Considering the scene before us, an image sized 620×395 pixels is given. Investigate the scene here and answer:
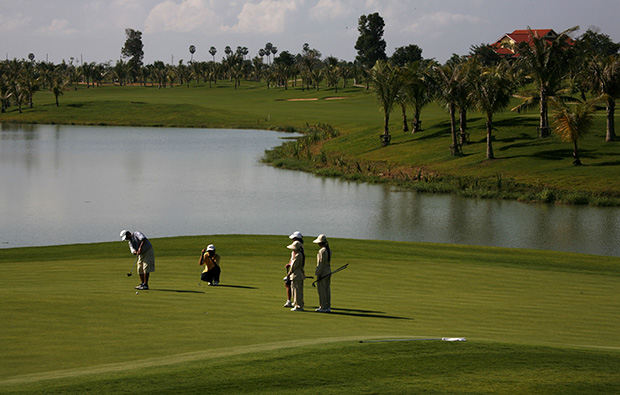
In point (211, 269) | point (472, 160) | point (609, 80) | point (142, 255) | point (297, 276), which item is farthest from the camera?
point (472, 160)

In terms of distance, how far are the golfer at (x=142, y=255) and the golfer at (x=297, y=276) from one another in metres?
4.56

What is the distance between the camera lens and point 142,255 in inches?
797

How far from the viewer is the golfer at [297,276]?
17812mm

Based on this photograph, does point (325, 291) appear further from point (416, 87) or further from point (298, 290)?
point (416, 87)

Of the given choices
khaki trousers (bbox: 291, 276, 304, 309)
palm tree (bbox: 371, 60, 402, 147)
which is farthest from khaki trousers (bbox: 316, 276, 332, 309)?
palm tree (bbox: 371, 60, 402, 147)

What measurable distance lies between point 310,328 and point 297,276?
97.0 inches

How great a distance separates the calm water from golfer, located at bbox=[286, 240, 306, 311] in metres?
20.0

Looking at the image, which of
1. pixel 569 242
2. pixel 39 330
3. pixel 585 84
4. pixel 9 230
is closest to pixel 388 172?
pixel 585 84

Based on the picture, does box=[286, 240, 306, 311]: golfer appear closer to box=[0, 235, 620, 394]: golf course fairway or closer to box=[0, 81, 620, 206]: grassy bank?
box=[0, 235, 620, 394]: golf course fairway

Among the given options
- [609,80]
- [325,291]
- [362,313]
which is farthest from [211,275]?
[609,80]

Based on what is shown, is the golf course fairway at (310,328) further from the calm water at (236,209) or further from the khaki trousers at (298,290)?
the calm water at (236,209)

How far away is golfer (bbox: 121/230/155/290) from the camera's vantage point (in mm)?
20031

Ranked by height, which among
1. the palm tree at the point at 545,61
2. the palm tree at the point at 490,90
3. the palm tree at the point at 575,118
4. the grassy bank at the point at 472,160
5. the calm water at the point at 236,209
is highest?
the palm tree at the point at 545,61

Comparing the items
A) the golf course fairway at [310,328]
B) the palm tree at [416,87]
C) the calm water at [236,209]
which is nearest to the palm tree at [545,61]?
the palm tree at [416,87]
